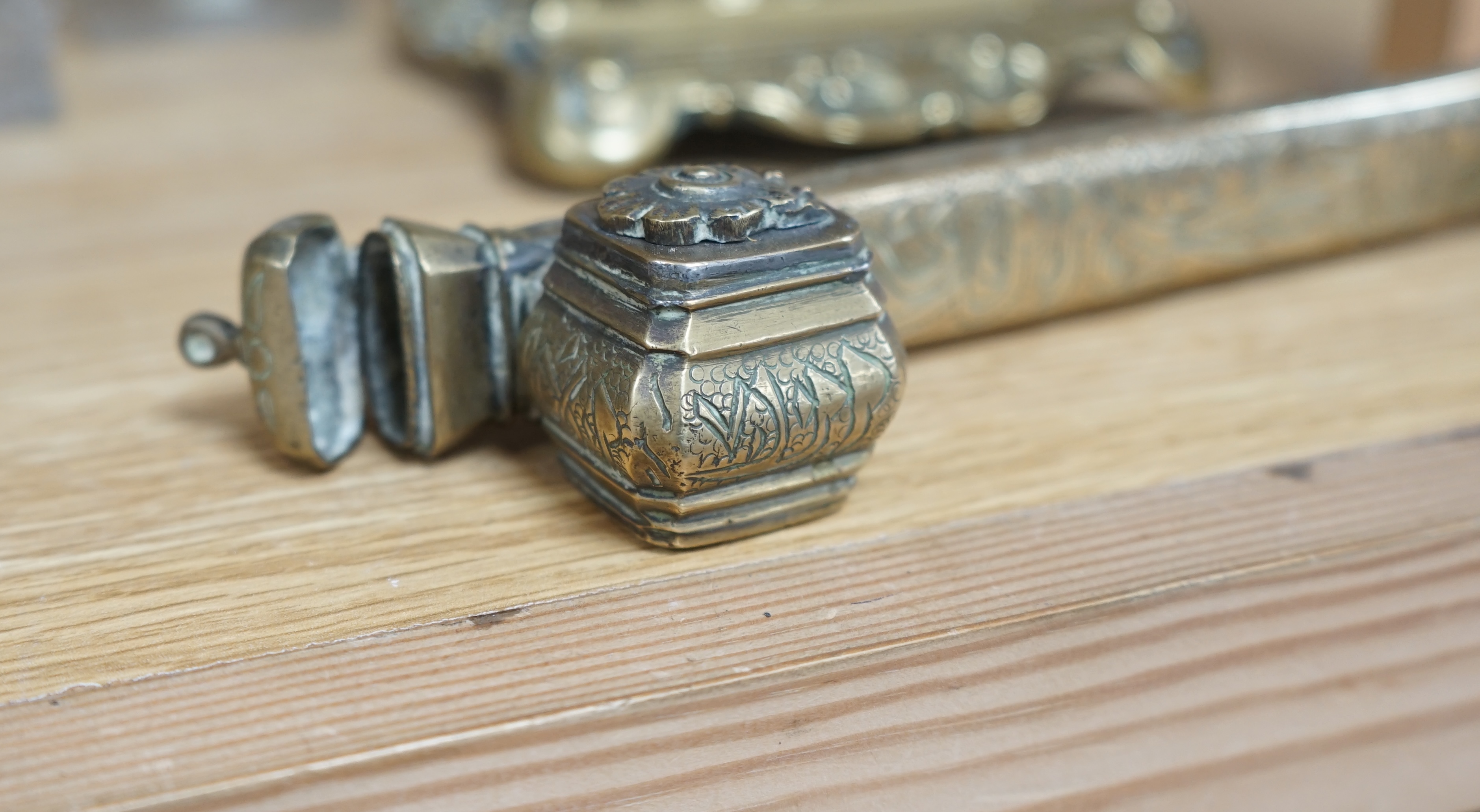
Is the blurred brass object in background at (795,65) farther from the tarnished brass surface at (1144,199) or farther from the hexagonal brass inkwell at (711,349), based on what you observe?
the hexagonal brass inkwell at (711,349)

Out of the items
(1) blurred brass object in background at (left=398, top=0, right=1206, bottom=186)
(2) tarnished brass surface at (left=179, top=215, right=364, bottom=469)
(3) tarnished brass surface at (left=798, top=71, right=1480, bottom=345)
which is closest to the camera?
(2) tarnished brass surface at (left=179, top=215, right=364, bottom=469)

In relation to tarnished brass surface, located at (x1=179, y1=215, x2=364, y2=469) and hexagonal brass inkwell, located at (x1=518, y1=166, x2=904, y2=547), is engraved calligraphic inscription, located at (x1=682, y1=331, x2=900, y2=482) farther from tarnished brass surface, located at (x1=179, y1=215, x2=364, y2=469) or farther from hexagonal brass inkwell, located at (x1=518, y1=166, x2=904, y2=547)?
tarnished brass surface, located at (x1=179, y1=215, x2=364, y2=469)

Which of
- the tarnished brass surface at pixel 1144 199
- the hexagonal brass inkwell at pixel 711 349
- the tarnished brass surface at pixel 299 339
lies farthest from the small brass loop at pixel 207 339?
the tarnished brass surface at pixel 1144 199

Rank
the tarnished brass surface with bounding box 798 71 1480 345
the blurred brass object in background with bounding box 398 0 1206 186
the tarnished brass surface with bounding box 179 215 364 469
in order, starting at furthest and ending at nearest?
the blurred brass object in background with bounding box 398 0 1206 186
the tarnished brass surface with bounding box 798 71 1480 345
the tarnished brass surface with bounding box 179 215 364 469

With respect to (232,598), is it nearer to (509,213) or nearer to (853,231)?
Result: (853,231)

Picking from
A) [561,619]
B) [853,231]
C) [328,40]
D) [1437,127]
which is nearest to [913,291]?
[853,231]

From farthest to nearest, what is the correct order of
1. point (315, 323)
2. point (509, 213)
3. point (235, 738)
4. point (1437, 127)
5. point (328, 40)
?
1. point (328, 40)
2. point (509, 213)
3. point (1437, 127)
4. point (315, 323)
5. point (235, 738)

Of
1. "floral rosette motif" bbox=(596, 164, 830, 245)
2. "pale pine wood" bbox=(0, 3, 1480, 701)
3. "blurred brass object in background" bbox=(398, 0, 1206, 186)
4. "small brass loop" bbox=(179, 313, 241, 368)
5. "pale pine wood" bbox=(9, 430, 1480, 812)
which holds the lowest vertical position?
"pale pine wood" bbox=(9, 430, 1480, 812)

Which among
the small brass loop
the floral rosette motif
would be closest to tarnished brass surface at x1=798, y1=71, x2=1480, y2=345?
the floral rosette motif
